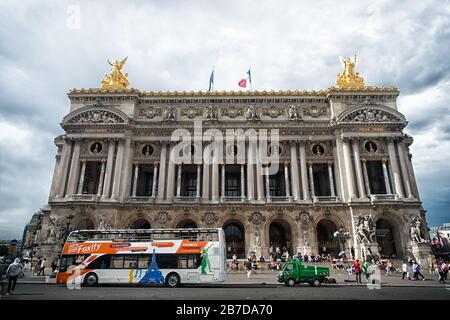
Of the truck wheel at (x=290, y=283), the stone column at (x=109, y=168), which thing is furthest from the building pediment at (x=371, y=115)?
the stone column at (x=109, y=168)

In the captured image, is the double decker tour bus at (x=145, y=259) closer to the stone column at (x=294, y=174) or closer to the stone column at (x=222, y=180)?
the stone column at (x=222, y=180)

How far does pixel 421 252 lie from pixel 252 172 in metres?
21.1

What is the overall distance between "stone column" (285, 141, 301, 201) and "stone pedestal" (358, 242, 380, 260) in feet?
29.5

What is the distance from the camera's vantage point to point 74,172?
123 feet

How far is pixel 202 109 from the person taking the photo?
4072cm

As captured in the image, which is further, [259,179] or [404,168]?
[259,179]

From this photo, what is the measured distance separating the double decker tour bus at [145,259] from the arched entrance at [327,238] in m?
20.8

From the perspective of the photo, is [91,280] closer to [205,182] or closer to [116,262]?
[116,262]

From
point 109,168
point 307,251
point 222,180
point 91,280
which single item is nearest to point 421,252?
point 307,251

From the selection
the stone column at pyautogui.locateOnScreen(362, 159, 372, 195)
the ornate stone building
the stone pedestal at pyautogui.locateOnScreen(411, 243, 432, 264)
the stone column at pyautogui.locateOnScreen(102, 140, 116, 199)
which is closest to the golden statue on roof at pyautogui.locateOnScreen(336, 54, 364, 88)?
the ornate stone building

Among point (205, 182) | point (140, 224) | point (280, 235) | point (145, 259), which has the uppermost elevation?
point (205, 182)

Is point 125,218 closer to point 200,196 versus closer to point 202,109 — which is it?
point 200,196
